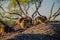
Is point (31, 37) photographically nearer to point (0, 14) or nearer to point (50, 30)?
point (50, 30)

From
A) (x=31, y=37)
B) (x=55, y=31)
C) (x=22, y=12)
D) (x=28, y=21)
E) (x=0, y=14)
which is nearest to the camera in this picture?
(x=31, y=37)

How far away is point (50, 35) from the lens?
34.3 ft

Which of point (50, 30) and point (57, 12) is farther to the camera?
point (57, 12)

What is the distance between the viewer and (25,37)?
33.0 ft

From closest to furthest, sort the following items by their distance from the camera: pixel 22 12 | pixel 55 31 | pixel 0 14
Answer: pixel 55 31 → pixel 0 14 → pixel 22 12

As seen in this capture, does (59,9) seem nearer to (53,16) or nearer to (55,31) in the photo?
(53,16)

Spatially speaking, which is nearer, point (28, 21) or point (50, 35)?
point (50, 35)

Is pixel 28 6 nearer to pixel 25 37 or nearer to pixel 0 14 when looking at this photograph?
pixel 0 14

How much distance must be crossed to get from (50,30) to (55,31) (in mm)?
260

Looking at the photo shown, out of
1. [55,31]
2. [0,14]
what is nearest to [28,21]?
[0,14]

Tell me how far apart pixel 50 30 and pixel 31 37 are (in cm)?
149

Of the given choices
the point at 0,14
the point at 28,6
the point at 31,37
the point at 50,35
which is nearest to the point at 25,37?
the point at 31,37

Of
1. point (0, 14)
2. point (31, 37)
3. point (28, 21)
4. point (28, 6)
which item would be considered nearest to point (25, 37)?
point (31, 37)

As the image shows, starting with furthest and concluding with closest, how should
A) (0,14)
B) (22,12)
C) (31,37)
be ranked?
(22,12) → (0,14) → (31,37)
